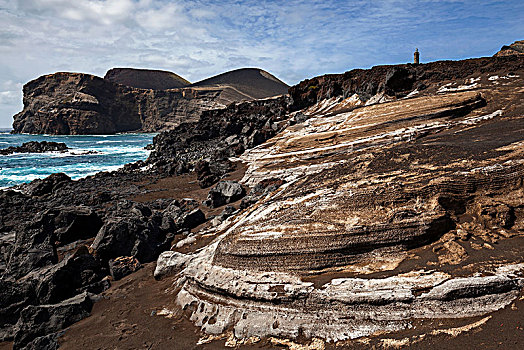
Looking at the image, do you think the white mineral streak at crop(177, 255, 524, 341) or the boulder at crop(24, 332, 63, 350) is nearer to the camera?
the white mineral streak at crop(177, 255, 524, 341)

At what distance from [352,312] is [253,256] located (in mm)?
1517

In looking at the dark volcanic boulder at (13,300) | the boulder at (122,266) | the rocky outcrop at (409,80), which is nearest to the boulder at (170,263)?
the boulder at (122,266)

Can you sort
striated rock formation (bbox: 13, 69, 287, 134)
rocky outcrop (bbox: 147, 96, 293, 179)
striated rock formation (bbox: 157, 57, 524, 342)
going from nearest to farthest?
striated rock formation (bbox: 157, 57, 524, 342), rocky outcrop (bbox: 147, 96, 293, 179), striated rock formation (bbox: 13, 69, 287, 134)

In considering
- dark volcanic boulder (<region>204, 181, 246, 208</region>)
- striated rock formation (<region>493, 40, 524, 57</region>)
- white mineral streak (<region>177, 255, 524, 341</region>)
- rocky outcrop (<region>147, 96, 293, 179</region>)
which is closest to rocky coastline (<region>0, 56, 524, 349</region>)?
white mineral streak (<region>177, 255, 524, 341</region>)

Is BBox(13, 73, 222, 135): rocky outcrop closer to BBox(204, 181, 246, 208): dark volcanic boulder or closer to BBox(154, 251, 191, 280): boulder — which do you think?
BBox(204, 181, 246, 208): dark volcanic boulder

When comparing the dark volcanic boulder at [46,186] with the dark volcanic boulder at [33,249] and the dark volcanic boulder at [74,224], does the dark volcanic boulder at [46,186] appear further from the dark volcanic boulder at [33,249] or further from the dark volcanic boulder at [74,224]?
the dark volcanic boulder at [33,249]

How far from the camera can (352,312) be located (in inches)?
134

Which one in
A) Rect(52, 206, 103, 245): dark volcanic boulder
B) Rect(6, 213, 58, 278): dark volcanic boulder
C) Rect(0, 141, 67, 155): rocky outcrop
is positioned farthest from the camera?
Rect(0, 141, 67, 155): rocky outcrop

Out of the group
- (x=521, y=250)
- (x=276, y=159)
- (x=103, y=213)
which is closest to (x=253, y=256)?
(x=521, y=250)

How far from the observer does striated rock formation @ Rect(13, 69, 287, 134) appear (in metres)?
97.2

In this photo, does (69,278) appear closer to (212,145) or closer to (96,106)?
(212,145)

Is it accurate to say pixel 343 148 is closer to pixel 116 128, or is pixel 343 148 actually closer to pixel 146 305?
pixel 146 305

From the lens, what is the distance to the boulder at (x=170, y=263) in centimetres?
577

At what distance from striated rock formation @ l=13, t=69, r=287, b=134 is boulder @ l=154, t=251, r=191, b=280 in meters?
108
